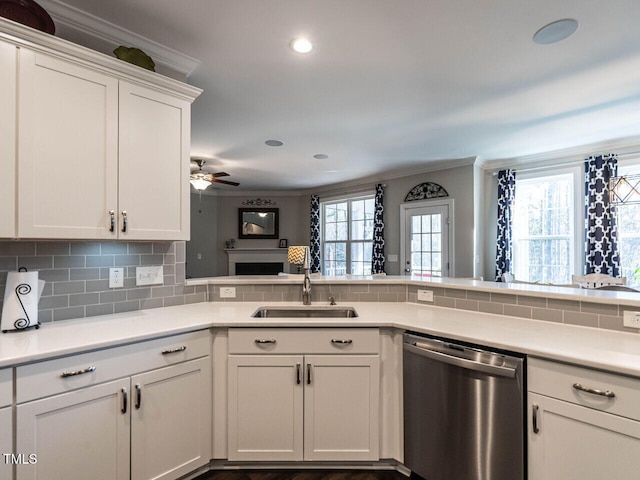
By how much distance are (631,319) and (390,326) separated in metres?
1.14

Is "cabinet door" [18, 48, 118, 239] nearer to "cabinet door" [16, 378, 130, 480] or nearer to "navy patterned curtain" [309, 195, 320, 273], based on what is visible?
"cabinet door" [16, 378, 130, 480]

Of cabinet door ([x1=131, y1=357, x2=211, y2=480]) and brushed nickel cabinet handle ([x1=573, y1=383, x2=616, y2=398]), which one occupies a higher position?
brushed nickel cabinet handle ([x1=573, y1=383, x2=616, y2=398])

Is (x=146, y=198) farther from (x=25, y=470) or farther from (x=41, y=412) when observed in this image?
(x=25, y=470)

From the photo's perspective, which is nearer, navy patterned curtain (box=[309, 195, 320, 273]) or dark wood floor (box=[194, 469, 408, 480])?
dark wood floor (box=[194, 469, 408, 480])

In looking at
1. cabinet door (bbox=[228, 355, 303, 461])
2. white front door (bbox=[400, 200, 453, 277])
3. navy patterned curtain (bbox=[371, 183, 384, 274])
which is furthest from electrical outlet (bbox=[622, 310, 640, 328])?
navy patterned curtain (bbox=[371, 183, 384, 274])

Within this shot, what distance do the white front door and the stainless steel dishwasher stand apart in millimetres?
3714

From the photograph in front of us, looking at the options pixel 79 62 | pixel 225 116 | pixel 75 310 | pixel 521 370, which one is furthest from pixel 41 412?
pixel 225 116

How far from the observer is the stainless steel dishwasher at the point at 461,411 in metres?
1.42

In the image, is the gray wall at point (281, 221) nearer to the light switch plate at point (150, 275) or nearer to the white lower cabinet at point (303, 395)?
the light switch plate at point (150, 275)

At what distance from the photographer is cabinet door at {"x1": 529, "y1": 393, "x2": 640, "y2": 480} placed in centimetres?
117

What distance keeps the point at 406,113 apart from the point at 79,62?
267 cm

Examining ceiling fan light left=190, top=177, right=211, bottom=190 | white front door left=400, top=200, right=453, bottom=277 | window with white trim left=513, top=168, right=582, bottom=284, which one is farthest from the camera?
white front door left=400, top=200, right=453, bottom=277

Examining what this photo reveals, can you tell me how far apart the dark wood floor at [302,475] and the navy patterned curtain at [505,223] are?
3.86 metres

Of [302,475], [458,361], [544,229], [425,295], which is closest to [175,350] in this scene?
[302,475]
